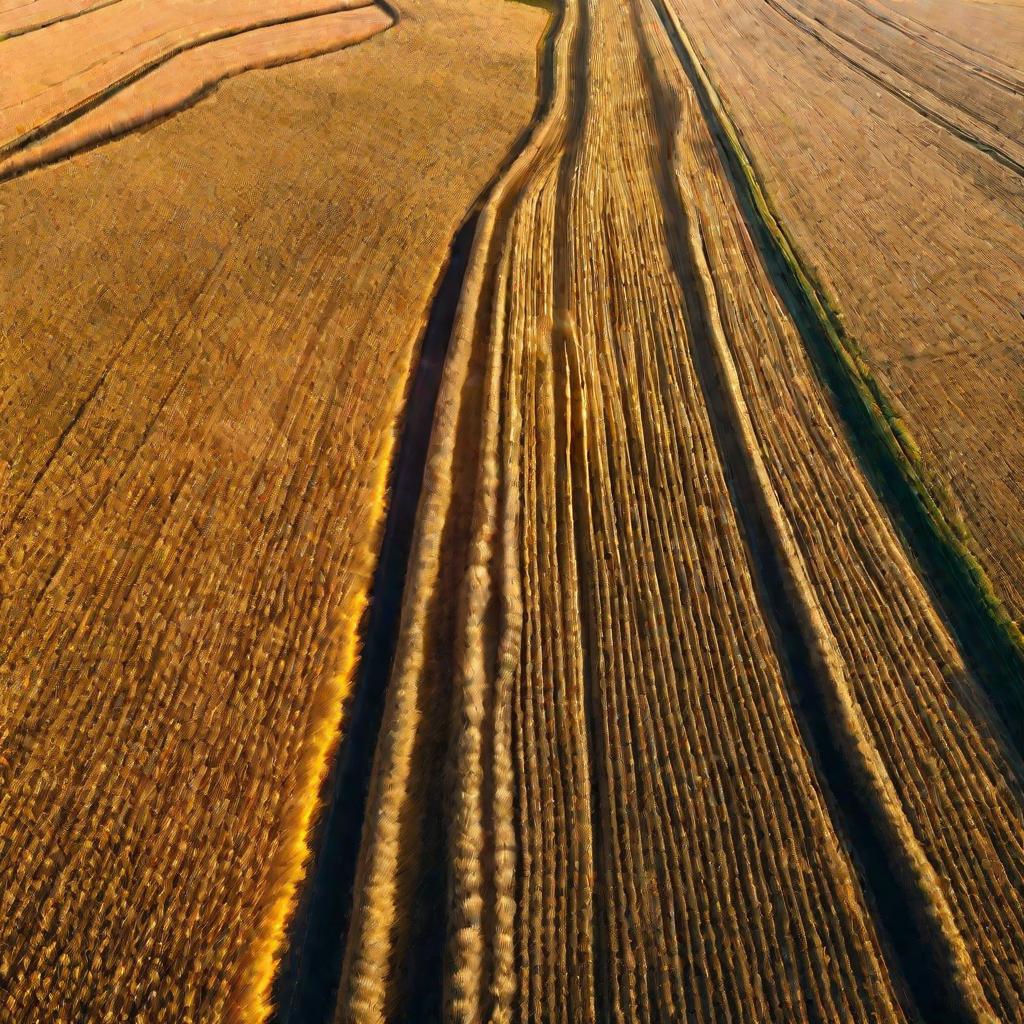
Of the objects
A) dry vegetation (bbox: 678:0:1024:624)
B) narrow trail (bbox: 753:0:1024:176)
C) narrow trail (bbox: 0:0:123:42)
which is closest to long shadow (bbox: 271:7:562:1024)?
dry vegetation (bbox: 678:0:1024:624)

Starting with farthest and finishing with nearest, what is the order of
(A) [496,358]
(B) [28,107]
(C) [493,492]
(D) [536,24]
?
(D) [536,24]
(B) [28,107]
(A) [496,358]
(C) [493,492]

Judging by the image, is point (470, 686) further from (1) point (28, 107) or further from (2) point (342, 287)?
(1) point (28, 107)

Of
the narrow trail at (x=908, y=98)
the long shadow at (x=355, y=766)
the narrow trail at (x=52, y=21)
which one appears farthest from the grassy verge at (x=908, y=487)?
the narrow trail at (x=52, y=21)

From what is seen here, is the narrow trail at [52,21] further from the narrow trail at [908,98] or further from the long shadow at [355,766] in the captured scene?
the narrow trail at [908,98]

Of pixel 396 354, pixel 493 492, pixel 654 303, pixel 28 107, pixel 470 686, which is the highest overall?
pixel 28 107

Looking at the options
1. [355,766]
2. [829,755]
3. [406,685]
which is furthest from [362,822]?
[829,755]

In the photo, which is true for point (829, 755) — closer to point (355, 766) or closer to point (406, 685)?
point (406, 685)

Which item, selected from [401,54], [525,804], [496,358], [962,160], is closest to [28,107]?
[401,54]
